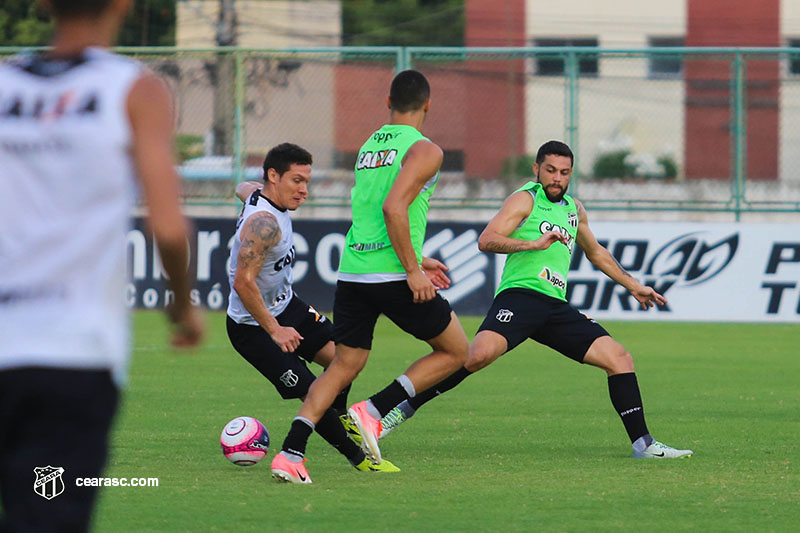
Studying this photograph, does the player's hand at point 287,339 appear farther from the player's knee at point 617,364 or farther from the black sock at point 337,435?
the player's knee at point 617,364

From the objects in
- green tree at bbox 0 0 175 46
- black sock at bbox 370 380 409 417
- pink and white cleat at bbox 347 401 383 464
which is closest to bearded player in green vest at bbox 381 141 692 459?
black sock at bbox 370 380 409 417

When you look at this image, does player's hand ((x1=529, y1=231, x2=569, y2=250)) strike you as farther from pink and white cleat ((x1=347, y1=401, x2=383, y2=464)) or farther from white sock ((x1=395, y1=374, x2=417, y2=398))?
pink and white cleat ((x1=347, y1=401, x2=383, y2=464))

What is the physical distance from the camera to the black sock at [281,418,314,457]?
6.95 metres

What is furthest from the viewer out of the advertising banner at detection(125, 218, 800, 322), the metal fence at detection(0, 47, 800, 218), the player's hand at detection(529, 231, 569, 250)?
the metal fence at detection(0, 47, 800, 218)

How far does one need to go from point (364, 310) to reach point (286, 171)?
112cm

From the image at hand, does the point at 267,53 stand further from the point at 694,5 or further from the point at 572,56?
A: the point at 694,5

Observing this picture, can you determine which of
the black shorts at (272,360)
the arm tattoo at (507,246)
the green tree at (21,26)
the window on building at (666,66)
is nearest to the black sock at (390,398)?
the black shorts at (272,360)

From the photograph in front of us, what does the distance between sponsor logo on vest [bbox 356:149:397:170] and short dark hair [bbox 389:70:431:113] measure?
0.88ft

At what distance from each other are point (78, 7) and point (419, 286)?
151 inches

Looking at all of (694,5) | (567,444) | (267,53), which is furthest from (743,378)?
(694,5)

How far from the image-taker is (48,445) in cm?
324

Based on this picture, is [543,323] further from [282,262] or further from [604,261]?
[282,262]

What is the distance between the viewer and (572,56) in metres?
18.3

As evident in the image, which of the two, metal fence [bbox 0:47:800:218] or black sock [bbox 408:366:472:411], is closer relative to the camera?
black sock [bbox 408:366:472:411]
